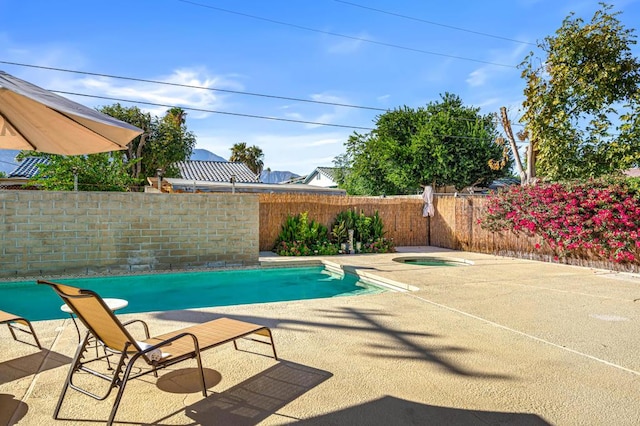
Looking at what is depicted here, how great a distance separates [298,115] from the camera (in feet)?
57.6

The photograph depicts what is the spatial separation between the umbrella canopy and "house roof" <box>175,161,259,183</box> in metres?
19.7

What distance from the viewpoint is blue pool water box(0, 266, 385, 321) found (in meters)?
7.29

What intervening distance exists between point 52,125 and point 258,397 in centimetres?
275

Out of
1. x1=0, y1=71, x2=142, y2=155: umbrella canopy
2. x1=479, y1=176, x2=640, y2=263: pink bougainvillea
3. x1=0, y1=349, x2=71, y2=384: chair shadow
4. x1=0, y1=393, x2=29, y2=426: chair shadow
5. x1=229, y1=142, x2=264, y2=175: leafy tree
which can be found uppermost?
x1=229, y1=142, x2=264, y2=175: leafy tree

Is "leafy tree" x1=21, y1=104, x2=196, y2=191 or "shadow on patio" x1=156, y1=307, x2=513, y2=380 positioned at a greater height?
"leafy tree" x1=21, y1=104, x2=196, y2=191

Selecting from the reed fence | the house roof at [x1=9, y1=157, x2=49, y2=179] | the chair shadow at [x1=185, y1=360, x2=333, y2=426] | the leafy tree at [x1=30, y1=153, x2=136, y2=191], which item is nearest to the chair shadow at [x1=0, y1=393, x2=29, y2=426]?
the chair shadow at [x1=185, y1=360, x2=333, y2=426]

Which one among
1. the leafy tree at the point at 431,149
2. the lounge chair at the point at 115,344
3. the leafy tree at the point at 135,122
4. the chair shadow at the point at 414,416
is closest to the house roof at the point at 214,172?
the leafy tree at the point at 135,122

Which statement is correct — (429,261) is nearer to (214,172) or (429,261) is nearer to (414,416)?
(414,416)

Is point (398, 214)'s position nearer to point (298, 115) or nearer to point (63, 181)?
point (298, 115)

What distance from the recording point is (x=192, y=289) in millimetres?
8609

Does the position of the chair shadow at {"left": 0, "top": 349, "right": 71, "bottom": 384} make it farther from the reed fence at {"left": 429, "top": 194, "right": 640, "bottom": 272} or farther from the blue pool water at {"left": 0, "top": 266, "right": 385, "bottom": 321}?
the reed fence at {"left": 429, "top": 194, "right": 640, "bottom": 272}

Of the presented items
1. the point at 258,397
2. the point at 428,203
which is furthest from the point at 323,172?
the point at 258,397

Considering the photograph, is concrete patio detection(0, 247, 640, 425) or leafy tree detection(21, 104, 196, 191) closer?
concrete patio detection(0, 247, 640, 425)

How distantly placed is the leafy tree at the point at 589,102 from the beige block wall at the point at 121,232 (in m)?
9.11
